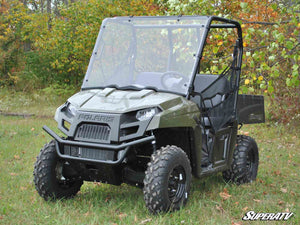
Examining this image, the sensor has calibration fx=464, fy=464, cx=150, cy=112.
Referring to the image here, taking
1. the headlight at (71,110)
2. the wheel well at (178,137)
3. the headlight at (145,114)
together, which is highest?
the headlight at (145,114)

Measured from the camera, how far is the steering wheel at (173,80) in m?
4.92

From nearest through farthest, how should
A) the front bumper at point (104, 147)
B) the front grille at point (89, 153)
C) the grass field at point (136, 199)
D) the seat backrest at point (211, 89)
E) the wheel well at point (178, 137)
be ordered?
the front bumper at point (104, 147) → the front grille at point (89, 153) → the grass field at point (136, 199) → the wheel well at point (178, 137) → the seat backrest at point (211, 89)

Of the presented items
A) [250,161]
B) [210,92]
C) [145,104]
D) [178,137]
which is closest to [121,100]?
[145,104]

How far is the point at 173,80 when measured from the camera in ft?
16.4

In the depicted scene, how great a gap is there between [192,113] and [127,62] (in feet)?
3.42

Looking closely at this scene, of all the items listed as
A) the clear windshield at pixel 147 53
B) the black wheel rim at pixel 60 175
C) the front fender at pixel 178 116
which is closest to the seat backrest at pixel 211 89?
the front fender at pixel 178 116

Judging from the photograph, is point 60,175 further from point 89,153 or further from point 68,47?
point 68,47

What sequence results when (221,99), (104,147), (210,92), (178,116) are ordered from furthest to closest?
(221,99)
(210,92)
(178,116)
(104,147)

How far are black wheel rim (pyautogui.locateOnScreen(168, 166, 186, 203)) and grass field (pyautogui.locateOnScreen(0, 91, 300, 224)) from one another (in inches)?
6.2

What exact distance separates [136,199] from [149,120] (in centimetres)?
125

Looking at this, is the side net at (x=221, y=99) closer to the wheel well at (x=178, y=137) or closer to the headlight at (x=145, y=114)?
the wheel well at (x=178, y=137)

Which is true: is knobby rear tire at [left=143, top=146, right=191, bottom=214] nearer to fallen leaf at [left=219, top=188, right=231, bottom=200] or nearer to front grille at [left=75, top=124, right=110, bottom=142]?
front grille at [left=75, top=124, right=110, bottom=142]

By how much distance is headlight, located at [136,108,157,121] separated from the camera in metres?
4.43

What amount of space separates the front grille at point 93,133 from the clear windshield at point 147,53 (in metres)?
0.75
